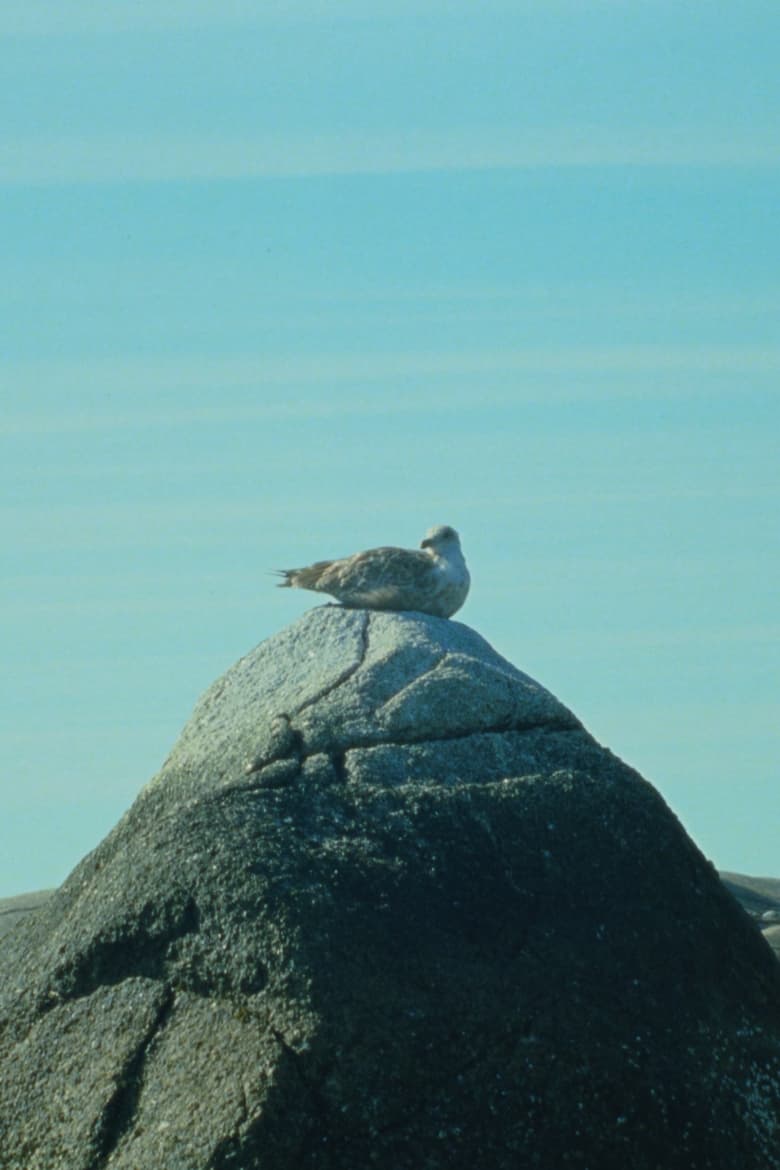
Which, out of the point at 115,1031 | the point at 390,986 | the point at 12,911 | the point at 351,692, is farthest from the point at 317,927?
the point at 12,911

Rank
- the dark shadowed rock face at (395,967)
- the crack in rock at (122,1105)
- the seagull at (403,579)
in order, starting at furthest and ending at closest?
the seagull at (403,579)
the crack in rock at (122,1105)
the dark shadowed rock face at (395,967)

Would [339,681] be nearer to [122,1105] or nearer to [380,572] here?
[380,572]

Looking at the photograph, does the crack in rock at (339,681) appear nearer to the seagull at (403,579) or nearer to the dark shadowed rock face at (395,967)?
the dark shadowed rock face at (395,967)

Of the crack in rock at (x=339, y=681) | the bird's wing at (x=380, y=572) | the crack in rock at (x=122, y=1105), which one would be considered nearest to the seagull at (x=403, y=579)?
the bird's wing at (x=380, y=572)

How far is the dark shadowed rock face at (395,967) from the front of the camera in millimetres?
7914

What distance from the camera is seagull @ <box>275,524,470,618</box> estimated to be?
11742 millimetres

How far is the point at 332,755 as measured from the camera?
9273 millimetres

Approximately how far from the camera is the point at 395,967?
26.9 ft

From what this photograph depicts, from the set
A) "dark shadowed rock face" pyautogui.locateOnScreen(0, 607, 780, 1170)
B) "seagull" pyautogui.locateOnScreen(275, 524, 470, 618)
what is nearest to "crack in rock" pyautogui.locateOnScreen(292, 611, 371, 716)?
"dark shadowed rock face" pyautogui.locateOnScreen(0, 607, 780, 1170)

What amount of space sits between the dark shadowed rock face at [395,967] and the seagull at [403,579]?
196cm

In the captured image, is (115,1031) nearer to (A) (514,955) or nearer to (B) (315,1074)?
(B) (315,1074)

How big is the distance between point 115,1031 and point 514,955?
5.77ft

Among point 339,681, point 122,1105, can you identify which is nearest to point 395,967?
point 122,1105

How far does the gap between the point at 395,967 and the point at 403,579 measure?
3946 millimetres
